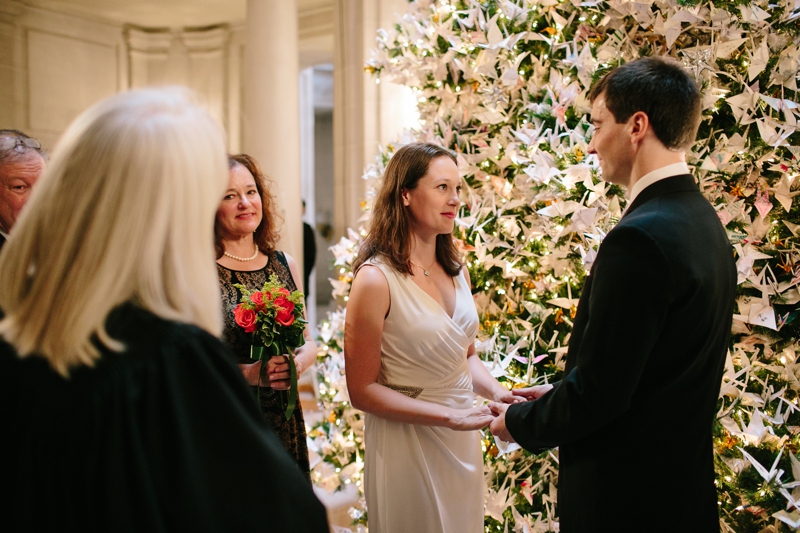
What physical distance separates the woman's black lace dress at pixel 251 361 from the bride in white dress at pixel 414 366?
0.99ft

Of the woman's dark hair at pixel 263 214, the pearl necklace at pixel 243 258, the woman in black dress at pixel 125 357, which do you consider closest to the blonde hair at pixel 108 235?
the woman in black dress at pixel 125 357

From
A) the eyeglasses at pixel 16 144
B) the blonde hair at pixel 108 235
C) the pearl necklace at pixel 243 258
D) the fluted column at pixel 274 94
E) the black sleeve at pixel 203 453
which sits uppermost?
the fluted column at pixel 274 94

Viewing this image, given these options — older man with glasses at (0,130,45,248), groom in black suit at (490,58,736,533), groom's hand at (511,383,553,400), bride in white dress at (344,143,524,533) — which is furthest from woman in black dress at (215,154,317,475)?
groom in black suit at (490,58,736,533)

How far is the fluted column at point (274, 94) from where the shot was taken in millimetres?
5980

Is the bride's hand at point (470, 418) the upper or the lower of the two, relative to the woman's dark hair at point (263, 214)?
lower

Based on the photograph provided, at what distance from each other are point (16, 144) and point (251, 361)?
1.35 m

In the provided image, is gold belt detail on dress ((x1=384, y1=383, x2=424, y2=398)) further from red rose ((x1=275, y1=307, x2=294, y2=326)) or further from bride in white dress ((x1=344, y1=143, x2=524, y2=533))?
red rose ((x1=275, y1=307, x2=294, y2=326))

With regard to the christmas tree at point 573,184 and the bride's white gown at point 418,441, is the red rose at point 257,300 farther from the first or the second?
the christmas tree at point 573,184

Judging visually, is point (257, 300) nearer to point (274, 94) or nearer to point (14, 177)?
point (14, 177)

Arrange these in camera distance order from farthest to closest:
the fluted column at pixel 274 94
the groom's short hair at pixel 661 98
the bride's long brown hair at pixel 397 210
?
the fluted column at pixel 274 94
the bride's long brown hair at pixel 397 210
the groom's short hair at pixel 661 98

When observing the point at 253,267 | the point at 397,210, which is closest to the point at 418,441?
the point at 397,210

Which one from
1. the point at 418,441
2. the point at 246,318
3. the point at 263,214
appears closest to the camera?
the point at 246,318

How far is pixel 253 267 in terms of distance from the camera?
104 inches

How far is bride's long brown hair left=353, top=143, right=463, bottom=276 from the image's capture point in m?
2.42
